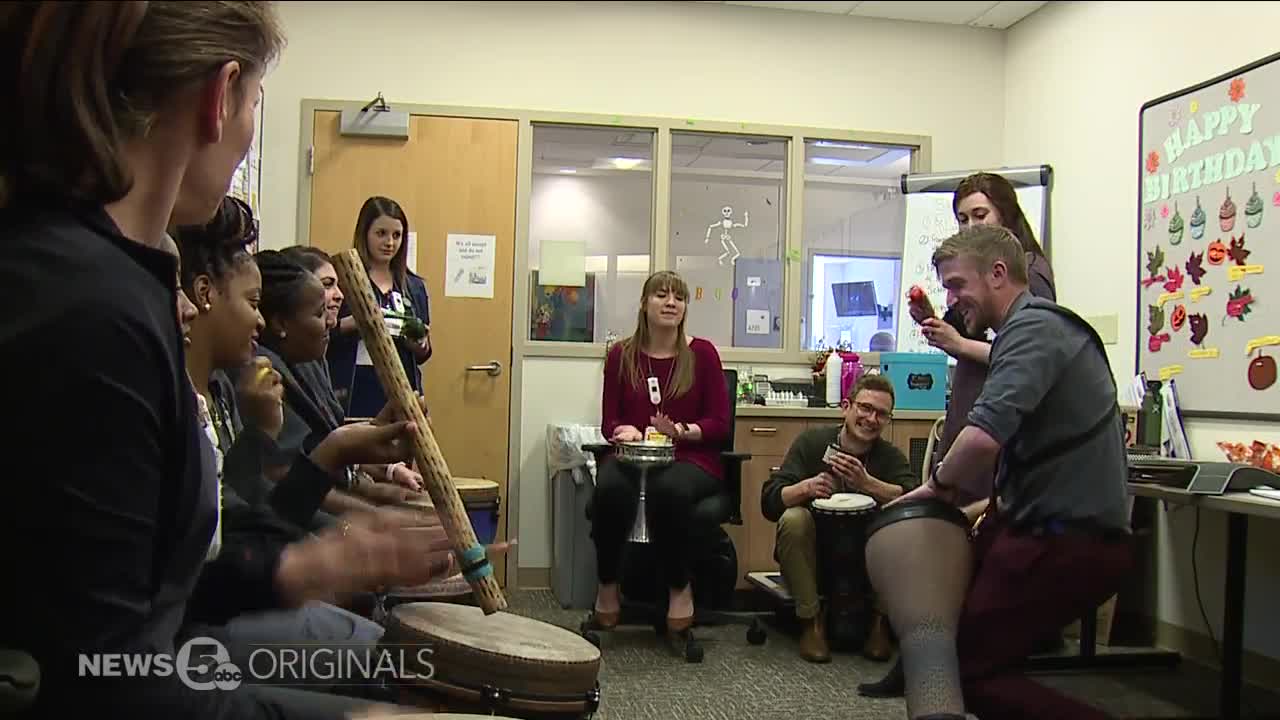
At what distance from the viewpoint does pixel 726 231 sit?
5109 mm

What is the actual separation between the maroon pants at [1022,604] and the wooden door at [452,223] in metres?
3.07

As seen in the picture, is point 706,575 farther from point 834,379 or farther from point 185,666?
point 185,666

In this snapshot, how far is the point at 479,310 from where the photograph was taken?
186 inches

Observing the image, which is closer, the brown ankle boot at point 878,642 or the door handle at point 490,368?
the brown ankle boot at point 878,642

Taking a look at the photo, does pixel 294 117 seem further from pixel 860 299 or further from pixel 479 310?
pixel 860 299

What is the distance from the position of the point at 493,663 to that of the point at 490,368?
3444 millimetres

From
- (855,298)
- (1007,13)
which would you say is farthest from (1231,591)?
(1007,13)

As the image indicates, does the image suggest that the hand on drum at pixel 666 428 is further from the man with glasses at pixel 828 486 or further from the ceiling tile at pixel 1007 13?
the ceiling tile at pixel 1007 13

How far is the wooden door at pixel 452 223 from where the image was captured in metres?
4.64

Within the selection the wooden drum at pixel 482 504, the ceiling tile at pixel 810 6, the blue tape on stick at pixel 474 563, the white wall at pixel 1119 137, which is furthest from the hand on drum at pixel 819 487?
the ceiling tile at pixel 810 6

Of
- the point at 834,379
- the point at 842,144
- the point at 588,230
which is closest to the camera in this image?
the point at 834,379

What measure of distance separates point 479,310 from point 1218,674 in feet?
11.2

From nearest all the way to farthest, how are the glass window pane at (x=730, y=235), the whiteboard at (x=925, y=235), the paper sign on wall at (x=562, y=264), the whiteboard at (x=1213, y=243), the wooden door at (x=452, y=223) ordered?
the whiteboard at (x=1213, y=243), the wooden door at (x=452, y=223), the whiteboard at (x=925, y=235), the paper sign on wall at (x=562, y=264), the glass window pane at (x=730, y=235)

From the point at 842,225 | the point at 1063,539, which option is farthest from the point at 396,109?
the point at 1063,539
